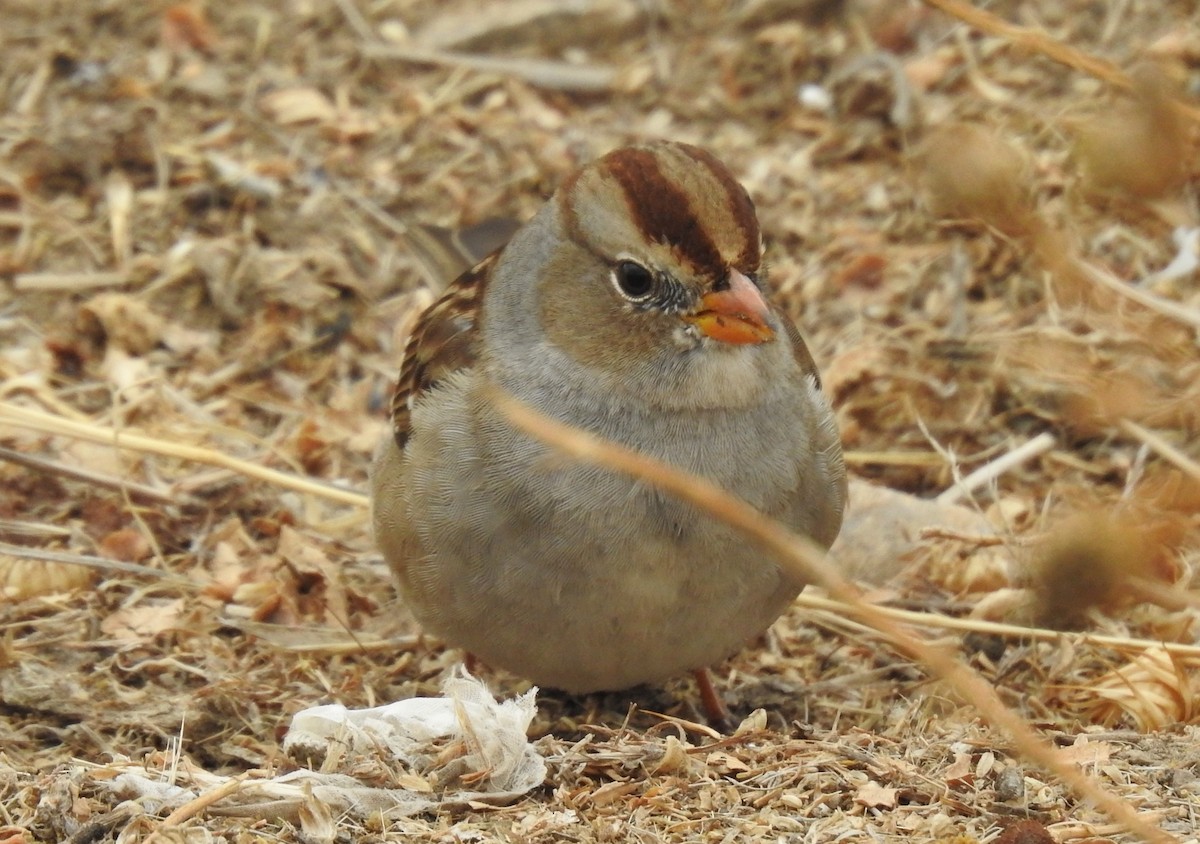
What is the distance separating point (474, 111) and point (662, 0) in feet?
2.95

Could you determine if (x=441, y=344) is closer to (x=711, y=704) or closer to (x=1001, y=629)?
(x=711, y=704)

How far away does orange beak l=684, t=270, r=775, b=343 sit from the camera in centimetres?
318

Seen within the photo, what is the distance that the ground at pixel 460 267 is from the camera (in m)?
2.77

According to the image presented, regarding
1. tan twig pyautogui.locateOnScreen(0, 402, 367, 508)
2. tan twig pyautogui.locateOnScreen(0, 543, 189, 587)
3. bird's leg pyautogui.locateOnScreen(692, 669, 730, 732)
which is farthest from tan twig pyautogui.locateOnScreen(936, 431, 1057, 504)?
tan twig pyautogui.locateOnScreen(0, 543, 189, 587)

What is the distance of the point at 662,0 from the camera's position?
6301 mm

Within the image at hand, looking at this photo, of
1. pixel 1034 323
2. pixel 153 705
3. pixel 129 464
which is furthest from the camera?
pixel 1034 323

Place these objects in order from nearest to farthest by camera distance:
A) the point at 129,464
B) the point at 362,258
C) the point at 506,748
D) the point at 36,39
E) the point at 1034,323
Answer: the point at 506,748 < the point at 129,464 < the point at 1034,323 < the point at 362,258 < the point at 36,39

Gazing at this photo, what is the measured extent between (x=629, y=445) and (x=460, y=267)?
163cm

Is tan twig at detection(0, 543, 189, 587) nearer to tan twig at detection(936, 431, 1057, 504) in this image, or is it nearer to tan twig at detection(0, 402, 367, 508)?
tan twig at detection(0, 402, 367, 508)

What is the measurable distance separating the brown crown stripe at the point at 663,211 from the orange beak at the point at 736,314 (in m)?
0.05

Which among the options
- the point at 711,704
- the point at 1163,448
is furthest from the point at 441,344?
the point at 1163,448

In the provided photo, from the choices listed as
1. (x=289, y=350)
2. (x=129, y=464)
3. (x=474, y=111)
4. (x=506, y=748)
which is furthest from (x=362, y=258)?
(x=506, y=748)

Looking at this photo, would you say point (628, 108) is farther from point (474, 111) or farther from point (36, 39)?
point (36, 39)

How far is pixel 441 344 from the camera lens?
3.83 m
